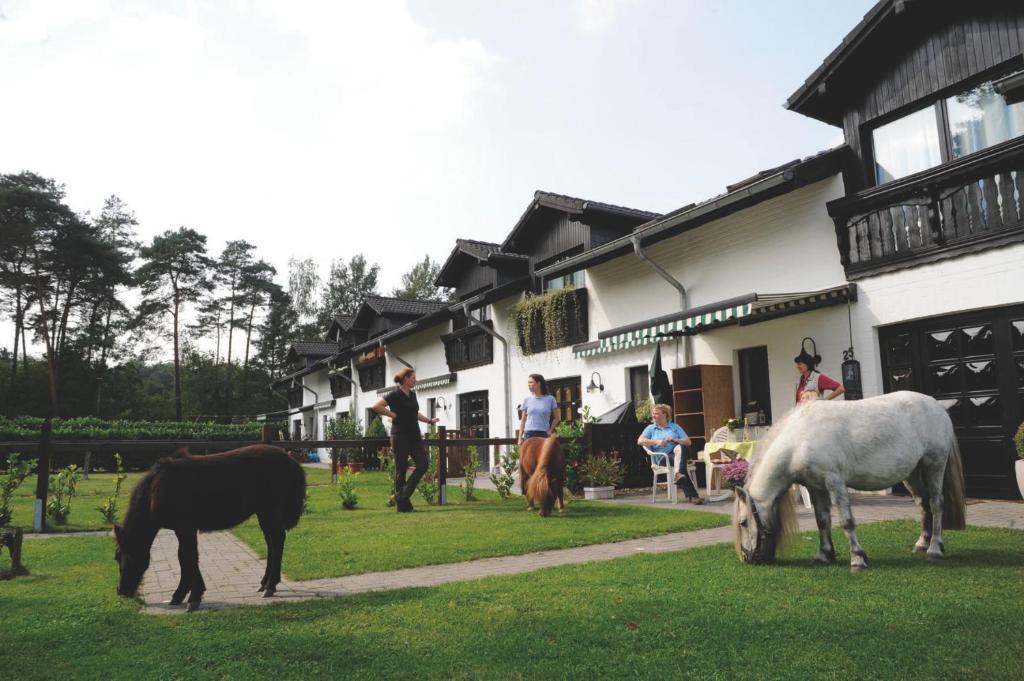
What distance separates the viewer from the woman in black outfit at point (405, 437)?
10164 mm

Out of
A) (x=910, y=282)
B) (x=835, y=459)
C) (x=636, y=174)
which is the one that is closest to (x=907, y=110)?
(x=910, y=282)

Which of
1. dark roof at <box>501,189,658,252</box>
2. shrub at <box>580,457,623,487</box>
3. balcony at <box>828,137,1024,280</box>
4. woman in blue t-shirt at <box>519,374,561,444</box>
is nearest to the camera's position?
balcony at <box>828,137,1024,280</box>

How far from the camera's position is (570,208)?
17.5m

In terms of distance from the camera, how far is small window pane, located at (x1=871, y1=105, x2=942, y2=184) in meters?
9.83

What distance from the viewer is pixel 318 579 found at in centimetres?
543

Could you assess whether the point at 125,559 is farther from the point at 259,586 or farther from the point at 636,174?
the point at 636,174

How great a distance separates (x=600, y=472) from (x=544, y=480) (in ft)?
8.60

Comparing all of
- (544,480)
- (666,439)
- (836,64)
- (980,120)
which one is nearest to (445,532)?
(544,480)

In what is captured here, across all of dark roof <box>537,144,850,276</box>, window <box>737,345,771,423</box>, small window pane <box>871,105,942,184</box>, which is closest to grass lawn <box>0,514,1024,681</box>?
dark roof <box>537,144,850,276</box>

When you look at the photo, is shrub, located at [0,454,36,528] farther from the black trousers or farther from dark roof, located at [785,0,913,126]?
dark roof, located at [785,0,913,126]

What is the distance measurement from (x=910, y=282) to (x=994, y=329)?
3.82 ft

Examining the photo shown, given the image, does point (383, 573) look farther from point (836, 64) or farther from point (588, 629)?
point (836, 64)

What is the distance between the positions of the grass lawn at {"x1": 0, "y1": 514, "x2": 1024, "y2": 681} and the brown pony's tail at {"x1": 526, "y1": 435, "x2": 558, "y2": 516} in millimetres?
3884

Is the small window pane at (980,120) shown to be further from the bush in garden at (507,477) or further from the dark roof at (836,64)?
the bush in garden at (507,477)
